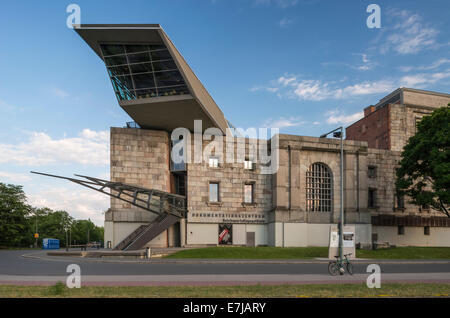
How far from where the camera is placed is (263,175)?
4641 cm

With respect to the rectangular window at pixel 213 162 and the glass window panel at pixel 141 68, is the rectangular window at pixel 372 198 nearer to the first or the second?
the rectangular window at pixel 213 162

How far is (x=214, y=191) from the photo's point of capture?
45125mm

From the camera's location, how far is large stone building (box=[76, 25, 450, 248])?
42688mm

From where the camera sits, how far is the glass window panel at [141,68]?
3806 cm

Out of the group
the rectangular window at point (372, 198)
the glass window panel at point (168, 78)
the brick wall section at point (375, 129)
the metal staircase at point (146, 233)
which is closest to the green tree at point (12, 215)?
the metal staircase at point (146, 233)

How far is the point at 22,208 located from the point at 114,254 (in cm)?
3998

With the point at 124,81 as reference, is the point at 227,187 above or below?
below

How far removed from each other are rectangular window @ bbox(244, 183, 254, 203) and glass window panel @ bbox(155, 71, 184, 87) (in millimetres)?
15862

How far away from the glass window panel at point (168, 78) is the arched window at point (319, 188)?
20114 mm

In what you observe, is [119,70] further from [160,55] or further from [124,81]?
[160,55]

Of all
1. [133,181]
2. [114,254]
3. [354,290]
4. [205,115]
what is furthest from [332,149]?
[354,290]

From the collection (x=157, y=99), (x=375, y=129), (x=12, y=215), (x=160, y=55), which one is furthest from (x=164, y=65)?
(x=12, y=215)

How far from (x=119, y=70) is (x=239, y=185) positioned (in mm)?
19453
